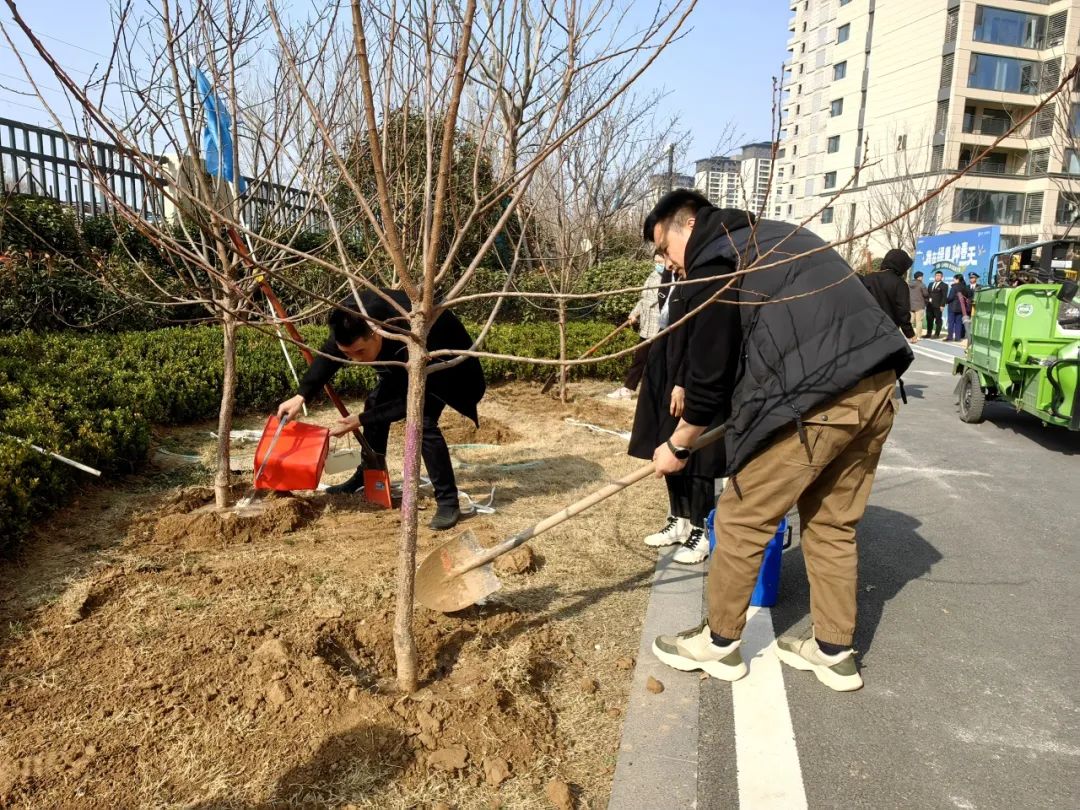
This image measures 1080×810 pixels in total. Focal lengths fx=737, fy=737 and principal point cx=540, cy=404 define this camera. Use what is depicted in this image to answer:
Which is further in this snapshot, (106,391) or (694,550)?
(106,391)

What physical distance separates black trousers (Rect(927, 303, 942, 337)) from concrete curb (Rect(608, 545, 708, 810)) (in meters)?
18.0

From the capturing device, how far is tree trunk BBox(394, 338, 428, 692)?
2.19 m

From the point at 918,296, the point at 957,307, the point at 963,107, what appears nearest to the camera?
the point at 957,307

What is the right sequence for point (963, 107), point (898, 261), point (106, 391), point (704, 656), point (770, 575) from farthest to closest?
1. point (963, 107)
2. point (898, 261)
3. point (106, 391)
4. point (770, 575)
5. point (704, 656)

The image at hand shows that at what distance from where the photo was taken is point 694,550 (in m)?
3.80

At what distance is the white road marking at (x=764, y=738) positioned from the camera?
6.89ft

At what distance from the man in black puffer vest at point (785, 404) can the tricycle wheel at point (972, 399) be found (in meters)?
6.03

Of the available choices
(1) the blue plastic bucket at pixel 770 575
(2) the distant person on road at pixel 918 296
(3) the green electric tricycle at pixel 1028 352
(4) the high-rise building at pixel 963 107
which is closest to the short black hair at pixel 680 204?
(1) the blue plastic bucket at pixel 770 575

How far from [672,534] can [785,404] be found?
1830 millimetres

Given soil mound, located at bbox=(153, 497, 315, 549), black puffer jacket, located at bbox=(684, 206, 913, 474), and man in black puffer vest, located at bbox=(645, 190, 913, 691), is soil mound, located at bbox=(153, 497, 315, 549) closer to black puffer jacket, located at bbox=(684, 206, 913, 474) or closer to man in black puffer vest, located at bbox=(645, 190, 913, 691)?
man in black puffer vest, located at bbox=(645, 190, 913, 691)

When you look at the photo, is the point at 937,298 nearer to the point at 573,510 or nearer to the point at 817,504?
the point at 817,504

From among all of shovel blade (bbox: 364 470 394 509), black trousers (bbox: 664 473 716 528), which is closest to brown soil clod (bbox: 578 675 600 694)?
black trousers (bbox: 664 473 716 528)

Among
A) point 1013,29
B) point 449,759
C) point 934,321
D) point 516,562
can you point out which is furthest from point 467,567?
point 1013,29

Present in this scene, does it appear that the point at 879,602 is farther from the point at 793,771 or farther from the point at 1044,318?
the point at 1044,318
